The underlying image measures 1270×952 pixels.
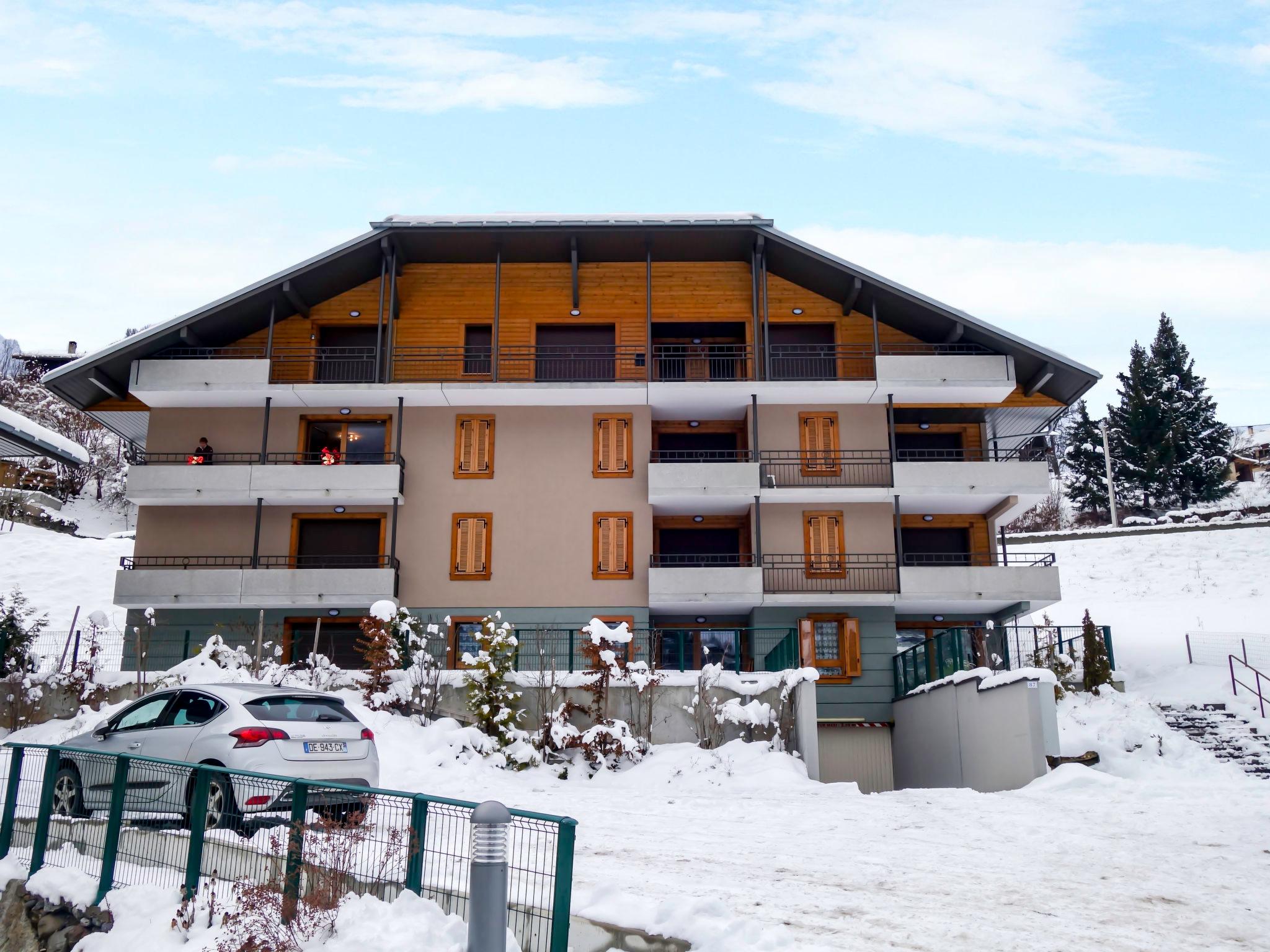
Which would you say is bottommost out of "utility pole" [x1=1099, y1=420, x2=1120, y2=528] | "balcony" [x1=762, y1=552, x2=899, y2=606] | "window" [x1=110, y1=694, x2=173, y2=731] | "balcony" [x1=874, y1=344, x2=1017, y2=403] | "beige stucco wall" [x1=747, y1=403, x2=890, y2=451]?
"window" [x1=110, y1=694, x2=173, y2=731]

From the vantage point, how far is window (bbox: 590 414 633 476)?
2891 centimetres

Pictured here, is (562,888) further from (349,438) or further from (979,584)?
(349,438)

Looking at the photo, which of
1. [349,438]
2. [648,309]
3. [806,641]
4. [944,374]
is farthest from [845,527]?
[349,438]

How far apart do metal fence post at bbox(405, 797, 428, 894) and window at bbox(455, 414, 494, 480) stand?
21509 millimetres

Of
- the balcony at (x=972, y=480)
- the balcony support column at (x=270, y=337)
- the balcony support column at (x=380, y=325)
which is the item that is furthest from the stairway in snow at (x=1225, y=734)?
the balcony support column at (x=270, y=337)

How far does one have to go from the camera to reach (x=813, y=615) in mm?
28328

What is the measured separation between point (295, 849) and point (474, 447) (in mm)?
21630

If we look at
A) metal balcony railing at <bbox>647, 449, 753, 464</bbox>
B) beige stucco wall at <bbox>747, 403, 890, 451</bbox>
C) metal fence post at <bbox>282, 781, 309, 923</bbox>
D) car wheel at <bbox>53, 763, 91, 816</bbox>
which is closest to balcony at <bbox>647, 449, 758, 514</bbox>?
metal balcony railing at <bbox>647, 449, 753, 464</bbox>

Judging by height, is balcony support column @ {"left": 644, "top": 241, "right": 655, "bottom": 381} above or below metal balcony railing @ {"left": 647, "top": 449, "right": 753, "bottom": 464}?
above

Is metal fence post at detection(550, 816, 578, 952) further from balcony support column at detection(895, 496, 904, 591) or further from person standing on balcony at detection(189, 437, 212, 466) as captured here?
person standing on balcony at detection(189, 437, 212, 466)

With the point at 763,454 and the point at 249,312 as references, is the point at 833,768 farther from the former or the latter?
the point at 249,312

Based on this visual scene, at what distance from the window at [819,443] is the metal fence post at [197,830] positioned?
72.5ft

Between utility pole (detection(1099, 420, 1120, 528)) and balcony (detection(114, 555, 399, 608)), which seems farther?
utility pole (detection(1099, 420, 1120, 528))

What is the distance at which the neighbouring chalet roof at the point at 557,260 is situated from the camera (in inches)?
1133
